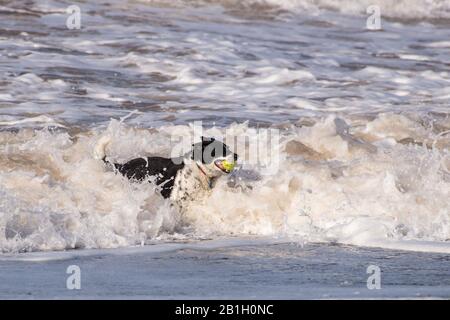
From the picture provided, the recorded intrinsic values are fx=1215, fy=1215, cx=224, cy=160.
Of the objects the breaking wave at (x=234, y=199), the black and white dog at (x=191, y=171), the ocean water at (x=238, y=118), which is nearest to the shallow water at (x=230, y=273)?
the ocean water at (x=238, y=118)

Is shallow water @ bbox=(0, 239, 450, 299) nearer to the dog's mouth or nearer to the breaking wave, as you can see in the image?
the breaking wave

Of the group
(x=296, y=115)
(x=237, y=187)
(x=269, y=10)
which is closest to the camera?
(x=237, y=187)

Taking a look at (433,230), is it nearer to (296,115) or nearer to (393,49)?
(296,115)

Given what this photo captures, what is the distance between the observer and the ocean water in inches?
383

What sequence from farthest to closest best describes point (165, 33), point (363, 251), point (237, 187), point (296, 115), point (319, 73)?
point (165, 33) < point (319, 73) < point (296, 115) < point (237, 187) < point (363, 251)

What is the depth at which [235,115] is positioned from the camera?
15.2 metres

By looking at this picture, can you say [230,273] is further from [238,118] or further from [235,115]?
[235,115]

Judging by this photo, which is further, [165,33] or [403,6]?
[403,6]

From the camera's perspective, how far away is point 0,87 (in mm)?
15828

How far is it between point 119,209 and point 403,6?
1601 cm

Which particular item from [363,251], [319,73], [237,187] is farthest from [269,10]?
[363,251]

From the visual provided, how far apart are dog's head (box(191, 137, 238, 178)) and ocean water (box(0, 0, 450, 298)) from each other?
0.28 meters

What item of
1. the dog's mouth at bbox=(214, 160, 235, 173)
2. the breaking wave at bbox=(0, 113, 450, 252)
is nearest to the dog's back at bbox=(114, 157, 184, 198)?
the breaking wave at bbox=(0, 113, 450, 252)

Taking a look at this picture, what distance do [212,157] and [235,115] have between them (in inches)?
198
